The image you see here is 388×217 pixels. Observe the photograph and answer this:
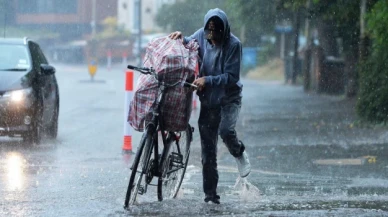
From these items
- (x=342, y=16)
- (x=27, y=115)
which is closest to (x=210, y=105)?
(x=27, y=115)

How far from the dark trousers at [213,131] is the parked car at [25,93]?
6.25 metres

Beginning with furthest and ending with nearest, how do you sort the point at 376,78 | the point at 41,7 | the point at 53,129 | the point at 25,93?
the point at 41,7
the point at 376,78
the point at 53,129
the point at 25,93

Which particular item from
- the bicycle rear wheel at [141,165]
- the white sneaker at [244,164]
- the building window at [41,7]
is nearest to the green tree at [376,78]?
the white sneaker at [244,164]

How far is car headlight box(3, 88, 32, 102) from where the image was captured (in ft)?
46.9

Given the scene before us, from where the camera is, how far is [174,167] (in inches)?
348

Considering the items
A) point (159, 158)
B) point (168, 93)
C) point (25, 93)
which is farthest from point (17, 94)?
point (168, 93)

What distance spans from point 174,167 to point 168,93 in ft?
3.23

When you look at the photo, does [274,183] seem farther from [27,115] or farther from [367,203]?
[27,115]

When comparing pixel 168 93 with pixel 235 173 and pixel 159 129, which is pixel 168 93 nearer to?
pixel 159 129

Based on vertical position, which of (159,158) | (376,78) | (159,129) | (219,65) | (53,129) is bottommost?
(53,129)

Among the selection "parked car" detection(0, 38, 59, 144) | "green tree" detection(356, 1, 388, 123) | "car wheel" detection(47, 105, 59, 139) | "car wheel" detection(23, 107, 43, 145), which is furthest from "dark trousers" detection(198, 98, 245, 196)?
"green tree" detection(356, 1, 388, 123)

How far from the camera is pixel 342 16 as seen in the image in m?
23.0

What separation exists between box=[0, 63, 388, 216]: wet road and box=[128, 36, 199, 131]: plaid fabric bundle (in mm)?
697

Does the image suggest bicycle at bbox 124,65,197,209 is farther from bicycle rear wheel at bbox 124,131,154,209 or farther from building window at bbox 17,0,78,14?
building window at bbox 17,0,78,14
